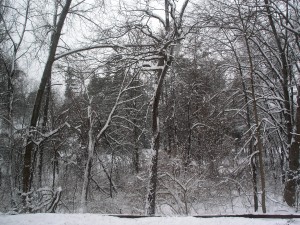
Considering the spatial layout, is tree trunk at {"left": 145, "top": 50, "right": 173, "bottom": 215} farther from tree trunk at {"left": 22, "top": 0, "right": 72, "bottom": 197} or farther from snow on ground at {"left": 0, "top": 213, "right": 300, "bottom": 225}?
snow on ground at {"left": 0, "top": 213, "right": 300, "bottom": 225}

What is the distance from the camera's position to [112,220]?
652cm

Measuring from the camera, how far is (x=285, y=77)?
46.6 feet

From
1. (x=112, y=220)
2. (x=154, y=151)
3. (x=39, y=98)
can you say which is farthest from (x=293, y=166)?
(x=39, y=98)

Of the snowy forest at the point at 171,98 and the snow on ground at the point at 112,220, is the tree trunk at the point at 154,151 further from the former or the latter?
the snow on ground at the point at 112,220

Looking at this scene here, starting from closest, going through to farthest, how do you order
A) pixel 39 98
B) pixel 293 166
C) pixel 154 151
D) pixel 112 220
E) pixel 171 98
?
pixel 112 220 < pixel 39 98 < pixel 154 151 < pixel 293 166 < pixel 171 98

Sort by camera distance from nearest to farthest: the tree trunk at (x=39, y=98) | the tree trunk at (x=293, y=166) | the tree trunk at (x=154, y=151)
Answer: the tree trunk at (x=39, y=98) < the tree trunk at (x=154, y=151) < the tree trunk at (x=293, y=166)

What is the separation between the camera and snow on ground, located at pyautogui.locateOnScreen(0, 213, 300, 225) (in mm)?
5933

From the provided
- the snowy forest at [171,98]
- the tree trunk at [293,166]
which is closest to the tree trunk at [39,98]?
the snowy forest at [171,98]

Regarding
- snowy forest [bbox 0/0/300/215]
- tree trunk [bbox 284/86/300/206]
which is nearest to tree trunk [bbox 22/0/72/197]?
snowy forest [bbox 0/0/300/215]

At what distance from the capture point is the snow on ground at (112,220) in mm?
5933

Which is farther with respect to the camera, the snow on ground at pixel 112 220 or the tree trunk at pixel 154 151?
the tree trunk at pixel 154 151

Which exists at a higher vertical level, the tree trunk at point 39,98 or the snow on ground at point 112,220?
the tree trunk at point 39,98

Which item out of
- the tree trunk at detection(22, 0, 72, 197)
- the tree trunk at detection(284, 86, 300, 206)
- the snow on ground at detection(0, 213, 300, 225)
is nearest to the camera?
the snow on ground at detection(0, 213, 300, 225)

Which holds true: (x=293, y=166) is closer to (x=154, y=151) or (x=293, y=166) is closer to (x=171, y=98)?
(x=154, y=151)
